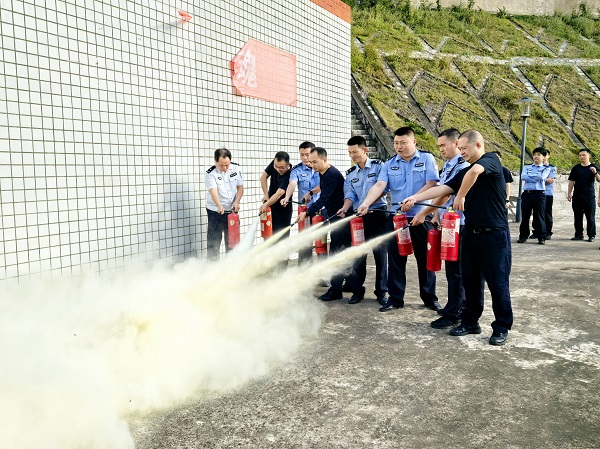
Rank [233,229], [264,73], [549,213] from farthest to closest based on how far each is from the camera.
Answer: [549,213], [264,73], [233,229]

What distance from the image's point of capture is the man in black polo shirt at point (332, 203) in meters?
6.27

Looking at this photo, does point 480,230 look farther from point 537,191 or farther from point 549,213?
point 549,213

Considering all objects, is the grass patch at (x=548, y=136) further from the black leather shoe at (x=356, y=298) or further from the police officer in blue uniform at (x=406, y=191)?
the black leather shoe at (x=356, y=298)

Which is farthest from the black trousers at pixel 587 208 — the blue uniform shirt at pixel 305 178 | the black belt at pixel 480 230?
the black belt at pixel 480 230

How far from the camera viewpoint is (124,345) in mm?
3465

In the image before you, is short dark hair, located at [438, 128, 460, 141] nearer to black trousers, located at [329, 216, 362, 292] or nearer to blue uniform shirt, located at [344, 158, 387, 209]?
blue uniform shirt, located at [344, 158, 387, 209]

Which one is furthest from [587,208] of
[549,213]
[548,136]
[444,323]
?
[548,136]

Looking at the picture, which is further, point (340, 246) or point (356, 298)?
point (340, 246)

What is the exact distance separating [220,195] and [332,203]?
1584mm

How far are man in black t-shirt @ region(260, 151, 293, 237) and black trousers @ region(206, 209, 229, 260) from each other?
0.65 m

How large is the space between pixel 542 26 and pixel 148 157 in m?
32.4

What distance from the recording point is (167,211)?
644 centimetres

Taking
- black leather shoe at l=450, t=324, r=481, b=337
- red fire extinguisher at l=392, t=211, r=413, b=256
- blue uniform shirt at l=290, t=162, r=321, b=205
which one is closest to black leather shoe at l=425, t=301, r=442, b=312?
red fire extinguisher at l=392, t=211, r=413, b=256

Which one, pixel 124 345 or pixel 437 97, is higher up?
pixel 437 97
